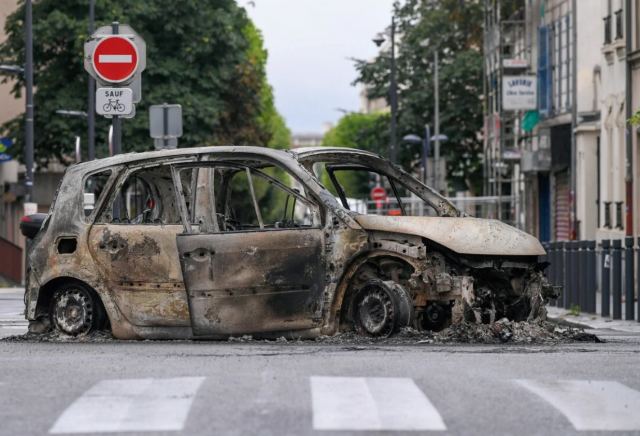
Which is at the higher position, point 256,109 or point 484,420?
point 256,109

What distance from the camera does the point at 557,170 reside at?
51.8 meters

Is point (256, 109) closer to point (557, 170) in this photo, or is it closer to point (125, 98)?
point (557, 170)

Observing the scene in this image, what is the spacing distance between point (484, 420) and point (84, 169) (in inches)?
320

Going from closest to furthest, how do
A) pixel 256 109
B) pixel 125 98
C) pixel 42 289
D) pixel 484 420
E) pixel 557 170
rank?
pixel 484 420
pixel 42 289
pixel 125 98
pixel 557 170
pixel 256 109

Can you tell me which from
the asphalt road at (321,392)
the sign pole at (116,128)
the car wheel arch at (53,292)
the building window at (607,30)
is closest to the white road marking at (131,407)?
the asphalt road at (321,392)

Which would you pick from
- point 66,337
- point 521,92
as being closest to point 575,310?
point 66,337

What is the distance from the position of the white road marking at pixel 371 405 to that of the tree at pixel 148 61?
44.7 meters

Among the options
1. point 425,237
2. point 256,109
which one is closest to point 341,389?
point 425,237

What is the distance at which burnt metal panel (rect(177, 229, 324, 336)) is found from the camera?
15.0 meters

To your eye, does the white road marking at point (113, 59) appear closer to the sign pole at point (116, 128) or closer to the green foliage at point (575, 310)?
the sign pole at point (116, 128)

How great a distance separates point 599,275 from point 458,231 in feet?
38.7

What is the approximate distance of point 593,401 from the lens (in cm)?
963

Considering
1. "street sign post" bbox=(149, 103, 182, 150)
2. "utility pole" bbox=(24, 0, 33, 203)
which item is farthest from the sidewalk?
"utility pole" bbox=(24, 0, 33, 203)

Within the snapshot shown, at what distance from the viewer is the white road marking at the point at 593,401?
884 cm
